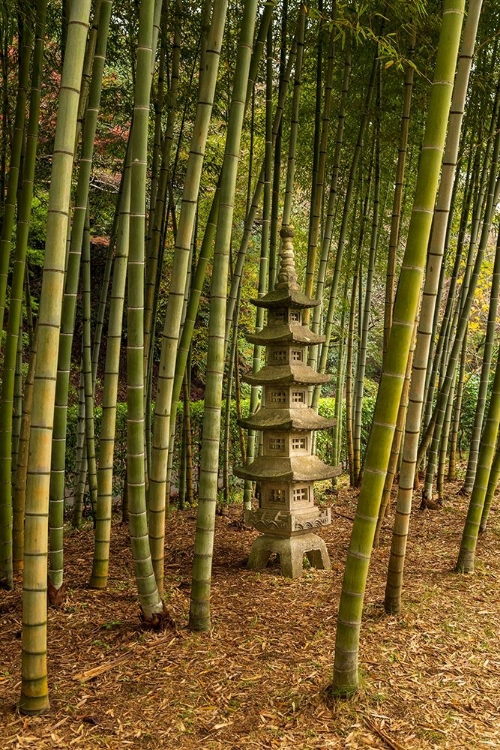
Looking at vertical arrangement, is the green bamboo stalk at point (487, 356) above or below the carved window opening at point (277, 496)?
above

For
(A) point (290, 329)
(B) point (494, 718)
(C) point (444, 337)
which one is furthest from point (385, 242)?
(B) point (494, 718)

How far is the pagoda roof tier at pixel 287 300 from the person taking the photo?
373 centimetres

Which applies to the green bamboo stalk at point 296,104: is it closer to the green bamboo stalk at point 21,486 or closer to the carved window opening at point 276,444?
the carved window opening at point 276,444

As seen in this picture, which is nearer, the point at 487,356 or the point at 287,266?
the point at 287,266

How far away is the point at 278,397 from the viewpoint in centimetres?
382

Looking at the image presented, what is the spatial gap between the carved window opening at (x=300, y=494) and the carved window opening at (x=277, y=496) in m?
0.07

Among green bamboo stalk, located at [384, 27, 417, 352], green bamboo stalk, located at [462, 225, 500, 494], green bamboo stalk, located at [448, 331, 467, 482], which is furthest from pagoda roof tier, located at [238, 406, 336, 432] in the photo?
green bamboo stalk, located at [448, 331, 467, 482]

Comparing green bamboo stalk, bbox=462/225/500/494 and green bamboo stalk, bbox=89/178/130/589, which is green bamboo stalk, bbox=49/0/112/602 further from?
green bamboo stalk, bbox=462/225/500/494

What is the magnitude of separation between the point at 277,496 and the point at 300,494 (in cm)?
14

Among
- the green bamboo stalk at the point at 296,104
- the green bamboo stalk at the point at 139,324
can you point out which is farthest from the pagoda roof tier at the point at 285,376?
the green bamboo stalk at the point at 139,324

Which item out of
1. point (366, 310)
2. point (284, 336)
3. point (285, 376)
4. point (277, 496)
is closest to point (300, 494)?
point (277, 496)

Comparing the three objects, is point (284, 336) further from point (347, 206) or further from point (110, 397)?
point (347, 206)

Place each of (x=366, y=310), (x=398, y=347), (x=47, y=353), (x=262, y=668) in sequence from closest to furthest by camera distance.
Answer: (x=47, y=353) < (x=398, y=347) < (x=262, y=668) < (x=366, y=310)

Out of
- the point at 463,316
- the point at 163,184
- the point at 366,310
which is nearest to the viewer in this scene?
the point at 163,184
